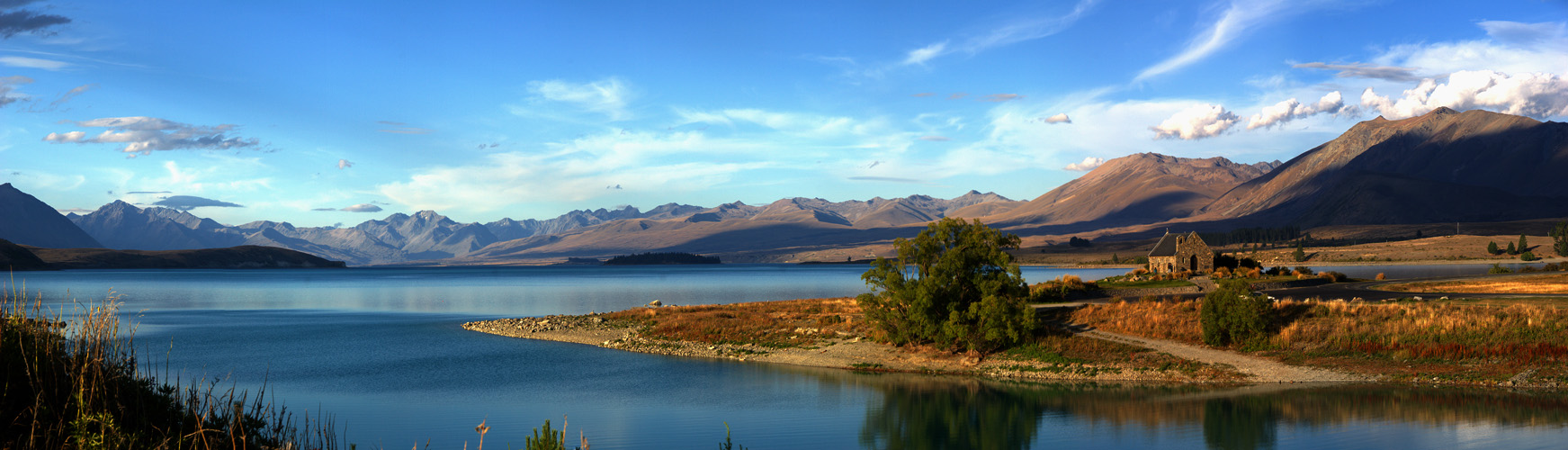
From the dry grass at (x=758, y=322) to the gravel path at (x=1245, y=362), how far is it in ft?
43.0

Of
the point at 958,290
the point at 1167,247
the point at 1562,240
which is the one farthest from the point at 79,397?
the point at 1562,240

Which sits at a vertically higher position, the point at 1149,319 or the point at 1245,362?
the point at 1149,319

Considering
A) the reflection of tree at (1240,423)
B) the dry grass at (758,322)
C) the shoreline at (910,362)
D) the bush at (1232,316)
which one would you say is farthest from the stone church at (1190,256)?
the reflection of tree at (1240,423)

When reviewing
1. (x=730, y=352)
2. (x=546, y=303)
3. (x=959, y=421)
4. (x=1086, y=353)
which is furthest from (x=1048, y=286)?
(x=546, y=303)

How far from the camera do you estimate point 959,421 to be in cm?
2928

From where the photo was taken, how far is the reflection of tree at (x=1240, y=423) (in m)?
25.0

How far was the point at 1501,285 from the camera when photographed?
55.1 meters

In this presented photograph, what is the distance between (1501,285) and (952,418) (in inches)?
1842

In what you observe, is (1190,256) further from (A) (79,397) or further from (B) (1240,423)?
(A) (79,397)

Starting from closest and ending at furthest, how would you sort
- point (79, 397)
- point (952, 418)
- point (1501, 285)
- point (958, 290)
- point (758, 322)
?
point (79, 397), point (952, 418), point (958, 290), point (758, 322), point (1501, 285)

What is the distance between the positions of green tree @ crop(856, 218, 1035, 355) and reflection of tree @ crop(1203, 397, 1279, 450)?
9.21m

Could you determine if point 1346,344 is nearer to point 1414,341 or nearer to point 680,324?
point 1414,341

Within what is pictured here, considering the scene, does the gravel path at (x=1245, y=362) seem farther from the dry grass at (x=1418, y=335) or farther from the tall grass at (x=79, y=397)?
the tall grass at (x=79, y=397)

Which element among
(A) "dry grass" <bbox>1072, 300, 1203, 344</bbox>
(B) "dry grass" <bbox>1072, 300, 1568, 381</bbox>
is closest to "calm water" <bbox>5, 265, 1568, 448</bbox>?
(B) "dry grass" <bbox>1072, 300, 1568, 381</bbox>
